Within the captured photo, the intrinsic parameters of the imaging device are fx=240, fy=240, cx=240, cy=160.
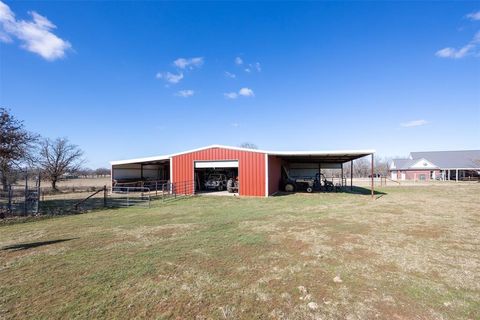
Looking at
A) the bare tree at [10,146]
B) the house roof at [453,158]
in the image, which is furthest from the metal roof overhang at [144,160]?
the house roof at [453,158]

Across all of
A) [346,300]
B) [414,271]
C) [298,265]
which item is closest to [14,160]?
[298,265]

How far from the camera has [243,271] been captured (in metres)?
4.29

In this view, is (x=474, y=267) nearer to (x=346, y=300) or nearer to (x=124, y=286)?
(x=346, y=300)

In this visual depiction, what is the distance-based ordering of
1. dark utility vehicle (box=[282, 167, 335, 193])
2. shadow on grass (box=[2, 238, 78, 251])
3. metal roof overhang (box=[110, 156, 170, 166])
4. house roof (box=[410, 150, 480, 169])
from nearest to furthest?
shadow on grass (box=[2, 238, 78, 251]) → dark utility vehicle (box=[282, 167, 335, 193]) → metal roof overhang (box=[110, 156, 170, 166]) → house roof (box=[410, 150, 480, 169])

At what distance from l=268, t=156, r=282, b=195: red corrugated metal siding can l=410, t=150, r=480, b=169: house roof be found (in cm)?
3526

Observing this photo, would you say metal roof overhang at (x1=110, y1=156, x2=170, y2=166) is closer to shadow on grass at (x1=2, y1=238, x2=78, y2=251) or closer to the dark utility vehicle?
the dark utility vehicle

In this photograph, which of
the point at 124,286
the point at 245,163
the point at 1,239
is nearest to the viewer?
the point at 124,286

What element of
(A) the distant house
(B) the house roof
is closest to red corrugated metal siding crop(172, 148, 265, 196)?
(A) the distant house

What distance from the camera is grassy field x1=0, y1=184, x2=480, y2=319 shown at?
10.4 ft

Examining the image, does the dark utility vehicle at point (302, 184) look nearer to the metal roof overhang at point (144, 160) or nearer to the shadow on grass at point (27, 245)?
the metal roof overhang at point (144, 160)

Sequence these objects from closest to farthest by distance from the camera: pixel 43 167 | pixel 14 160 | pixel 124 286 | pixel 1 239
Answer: pixel 124 286 < pixel 1 239 < pixel 14 160 < pixel 43 167

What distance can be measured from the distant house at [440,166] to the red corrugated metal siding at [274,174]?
33645 mm

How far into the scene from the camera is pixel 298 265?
179 inches

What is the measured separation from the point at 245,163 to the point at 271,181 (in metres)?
2.26
